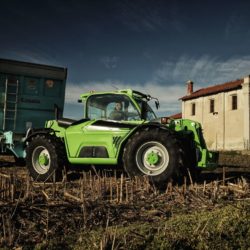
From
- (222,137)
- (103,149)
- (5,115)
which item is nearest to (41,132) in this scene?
(103,149)

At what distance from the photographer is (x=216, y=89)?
3069cm

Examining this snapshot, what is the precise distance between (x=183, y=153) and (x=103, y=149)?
162 cm

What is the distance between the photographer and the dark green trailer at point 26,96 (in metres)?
9.63

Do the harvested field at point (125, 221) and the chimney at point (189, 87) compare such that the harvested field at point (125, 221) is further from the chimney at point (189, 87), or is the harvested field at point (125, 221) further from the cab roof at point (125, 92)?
the chimney at point (189, 87)

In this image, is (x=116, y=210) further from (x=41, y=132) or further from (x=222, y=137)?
(x=222, y=137)

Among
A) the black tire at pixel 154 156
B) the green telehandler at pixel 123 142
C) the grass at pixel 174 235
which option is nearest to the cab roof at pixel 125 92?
the green telehandler at pixel 123 142

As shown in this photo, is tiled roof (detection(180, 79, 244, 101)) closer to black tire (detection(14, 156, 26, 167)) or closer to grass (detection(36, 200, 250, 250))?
black tire (detection(14, 156, 26, 167))

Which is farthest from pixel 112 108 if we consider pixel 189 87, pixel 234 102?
pixel 189 87

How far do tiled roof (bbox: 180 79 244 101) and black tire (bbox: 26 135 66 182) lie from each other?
23766 mm

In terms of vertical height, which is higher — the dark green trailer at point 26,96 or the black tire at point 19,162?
the dark green trailer at point 26,96

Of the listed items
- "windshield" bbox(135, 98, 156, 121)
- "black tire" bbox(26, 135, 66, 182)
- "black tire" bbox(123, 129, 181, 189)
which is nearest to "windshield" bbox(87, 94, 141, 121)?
"windshield" bbox(135, 98, 156, 121)

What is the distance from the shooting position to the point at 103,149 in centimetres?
646

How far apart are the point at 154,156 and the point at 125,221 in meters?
2.47

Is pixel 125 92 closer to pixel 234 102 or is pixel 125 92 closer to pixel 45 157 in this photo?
pixel 45 157
